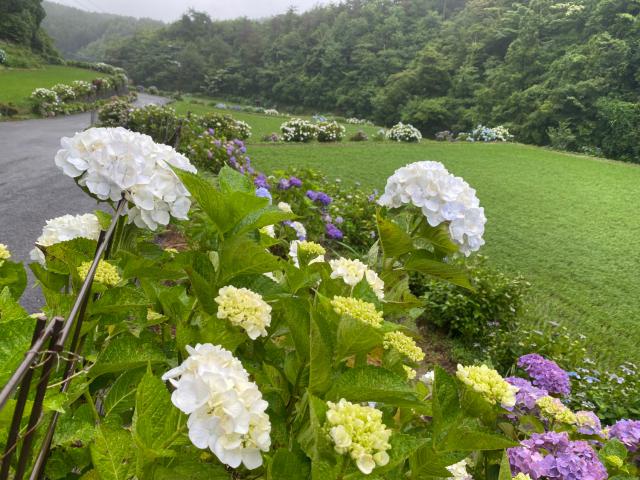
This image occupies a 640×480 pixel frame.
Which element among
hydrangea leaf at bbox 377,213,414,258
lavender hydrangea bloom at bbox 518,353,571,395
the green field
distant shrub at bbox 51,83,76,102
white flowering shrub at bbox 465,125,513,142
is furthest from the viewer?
white flowering shrub at bbox 465,125,513,142

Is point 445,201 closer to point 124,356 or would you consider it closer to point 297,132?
point 124,356

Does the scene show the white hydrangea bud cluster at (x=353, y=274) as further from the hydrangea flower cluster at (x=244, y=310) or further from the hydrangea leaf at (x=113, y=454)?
the hydrangea leaf at (x=113, y=454)

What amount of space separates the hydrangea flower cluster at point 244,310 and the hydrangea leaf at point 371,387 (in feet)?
0.34

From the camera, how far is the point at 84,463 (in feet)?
1.93

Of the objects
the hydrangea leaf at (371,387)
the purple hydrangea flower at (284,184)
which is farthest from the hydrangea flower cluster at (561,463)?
the purple hydrangea flower at (284,184)

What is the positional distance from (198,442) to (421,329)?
3.06 meters

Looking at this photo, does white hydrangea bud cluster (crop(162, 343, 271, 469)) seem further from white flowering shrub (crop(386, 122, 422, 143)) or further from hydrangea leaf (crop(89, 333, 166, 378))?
white flowering shrub (crop(386, 122, 422, 143))

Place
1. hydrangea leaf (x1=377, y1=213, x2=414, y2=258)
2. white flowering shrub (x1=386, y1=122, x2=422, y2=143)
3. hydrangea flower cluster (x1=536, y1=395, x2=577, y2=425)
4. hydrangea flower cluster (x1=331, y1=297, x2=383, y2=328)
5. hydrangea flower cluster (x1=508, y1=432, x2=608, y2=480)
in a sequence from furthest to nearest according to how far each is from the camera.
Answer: white flowering shrub (x1=386, y1=122, x2=422, y2=143) → hydrangea flower cluster (x1=536, y1=395, x2=577, y2=425) → hydrangea flower cluster (x1=508, y1=432, x2=608, y2=480) → hydrangea leaf (x1=377, y1=213, x2=414, y2=258) → hydrangea flower cluster (x1=331, y1=297, x2=383, y2=328)

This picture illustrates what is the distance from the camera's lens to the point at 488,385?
638 mm

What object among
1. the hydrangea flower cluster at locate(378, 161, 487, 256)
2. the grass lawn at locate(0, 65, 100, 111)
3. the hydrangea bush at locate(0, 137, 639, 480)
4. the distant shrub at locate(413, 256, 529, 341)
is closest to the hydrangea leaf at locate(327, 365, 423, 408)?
the hydrangea bush at locate(0, 137, 639, 480)

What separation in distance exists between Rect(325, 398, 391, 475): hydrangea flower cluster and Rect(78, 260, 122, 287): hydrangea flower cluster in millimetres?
362

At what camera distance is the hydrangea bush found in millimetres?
416

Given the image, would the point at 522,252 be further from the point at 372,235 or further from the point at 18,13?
the point at 18,13

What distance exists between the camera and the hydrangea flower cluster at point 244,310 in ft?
1.69
